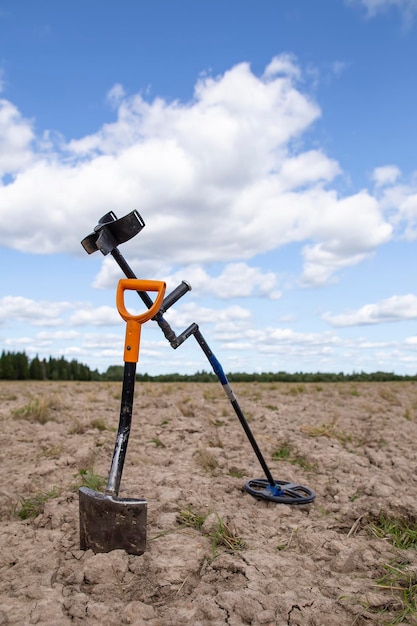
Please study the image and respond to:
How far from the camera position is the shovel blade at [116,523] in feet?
9.95

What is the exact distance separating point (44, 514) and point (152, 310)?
177 cm

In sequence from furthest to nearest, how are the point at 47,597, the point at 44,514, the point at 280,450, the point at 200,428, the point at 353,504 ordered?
the point at 200,428 → the point at 280,450 → the point at 353,504 → the point at 44,514 → the point at 47,597

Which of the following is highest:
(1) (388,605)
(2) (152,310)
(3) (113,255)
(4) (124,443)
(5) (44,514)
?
(3) (113,255)

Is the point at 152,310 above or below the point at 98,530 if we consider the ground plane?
above

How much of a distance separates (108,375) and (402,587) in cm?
2525

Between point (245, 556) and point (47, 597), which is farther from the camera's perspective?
point (245, 556)

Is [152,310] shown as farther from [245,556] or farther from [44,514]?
[44,514]

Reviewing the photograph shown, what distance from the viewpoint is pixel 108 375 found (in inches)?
1074

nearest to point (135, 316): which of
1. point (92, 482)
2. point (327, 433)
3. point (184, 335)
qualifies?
point (184, 335)

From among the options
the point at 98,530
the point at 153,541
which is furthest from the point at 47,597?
the point at 153,541

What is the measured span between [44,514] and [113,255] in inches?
76.2

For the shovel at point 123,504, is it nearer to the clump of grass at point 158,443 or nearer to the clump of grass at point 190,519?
Result: the clump of grass at point 190,519

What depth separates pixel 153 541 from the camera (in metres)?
3.25

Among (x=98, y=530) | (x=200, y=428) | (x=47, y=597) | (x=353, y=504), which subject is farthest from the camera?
(x=200, y=428)
